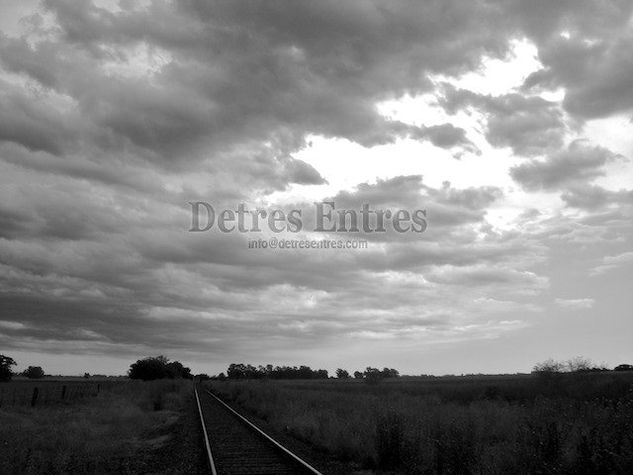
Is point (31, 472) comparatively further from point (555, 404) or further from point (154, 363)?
point (154, 363)

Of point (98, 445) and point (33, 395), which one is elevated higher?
point (33, 395)

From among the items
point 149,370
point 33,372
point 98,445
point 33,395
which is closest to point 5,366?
point 33,395

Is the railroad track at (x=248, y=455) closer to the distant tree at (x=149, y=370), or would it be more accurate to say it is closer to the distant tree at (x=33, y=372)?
the distant tree at (x=149, y=370)

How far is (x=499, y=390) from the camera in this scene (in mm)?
43188

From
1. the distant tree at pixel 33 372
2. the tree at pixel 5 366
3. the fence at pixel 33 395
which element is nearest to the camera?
the fence at pixel 33 395

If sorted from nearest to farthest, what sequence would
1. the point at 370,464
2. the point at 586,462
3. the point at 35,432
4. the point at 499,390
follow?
the point at 586,462 < the point at 370,464 < the point at 35,432 < the point at 499,390

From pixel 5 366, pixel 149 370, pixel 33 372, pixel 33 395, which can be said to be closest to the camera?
pixel 33 395

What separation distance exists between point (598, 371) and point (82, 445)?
45.1m

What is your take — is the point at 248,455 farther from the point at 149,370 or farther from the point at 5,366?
the point at 149,370

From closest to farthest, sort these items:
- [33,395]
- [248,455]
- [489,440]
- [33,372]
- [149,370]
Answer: [248,455] < [489,440] < [33,395] < [149,370] < [33,372]

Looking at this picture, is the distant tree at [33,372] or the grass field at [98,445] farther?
the distant tree at [33,372]

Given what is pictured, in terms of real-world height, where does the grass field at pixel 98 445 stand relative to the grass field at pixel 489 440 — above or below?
below

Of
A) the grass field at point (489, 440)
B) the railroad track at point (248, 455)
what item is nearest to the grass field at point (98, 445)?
the railroad track at point (248, 455)

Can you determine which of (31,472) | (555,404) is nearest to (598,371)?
(555,404)
